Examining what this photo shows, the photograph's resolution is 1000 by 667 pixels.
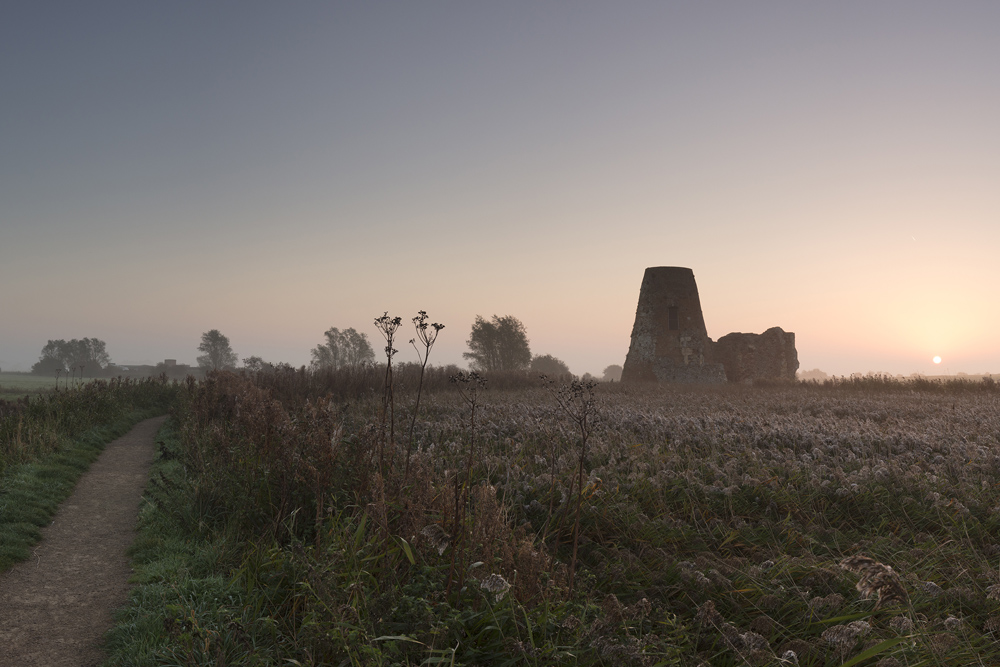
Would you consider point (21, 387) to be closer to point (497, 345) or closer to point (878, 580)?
point (497, 345)

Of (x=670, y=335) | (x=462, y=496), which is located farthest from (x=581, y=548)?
(x=670, y=335)

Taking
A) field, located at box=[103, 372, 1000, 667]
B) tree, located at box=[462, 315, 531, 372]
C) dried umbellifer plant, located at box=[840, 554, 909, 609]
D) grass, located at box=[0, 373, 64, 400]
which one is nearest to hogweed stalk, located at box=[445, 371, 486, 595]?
field, located at box=[103, 372, 1000, 667]

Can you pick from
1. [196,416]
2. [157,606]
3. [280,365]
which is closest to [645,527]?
[157,606]

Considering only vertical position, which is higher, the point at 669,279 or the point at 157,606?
the point at 669,279

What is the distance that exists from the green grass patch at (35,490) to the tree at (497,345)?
4070 cm

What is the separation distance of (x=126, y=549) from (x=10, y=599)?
1.07 meters

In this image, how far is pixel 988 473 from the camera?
6051 millimetres

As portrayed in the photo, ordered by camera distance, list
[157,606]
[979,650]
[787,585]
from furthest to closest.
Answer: [157,606], [787,585], [979,650]

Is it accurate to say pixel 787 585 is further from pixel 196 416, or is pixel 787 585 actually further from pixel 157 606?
pixel 196 416

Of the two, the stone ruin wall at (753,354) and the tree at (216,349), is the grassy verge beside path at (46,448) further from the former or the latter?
the tree at (216,349)

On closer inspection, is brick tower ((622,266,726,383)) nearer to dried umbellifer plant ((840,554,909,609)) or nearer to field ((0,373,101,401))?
field ((0,373,101,401))

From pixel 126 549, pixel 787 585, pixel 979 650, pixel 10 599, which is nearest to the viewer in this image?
pixel 979 650

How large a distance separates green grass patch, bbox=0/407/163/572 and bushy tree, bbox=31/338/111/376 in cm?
8211

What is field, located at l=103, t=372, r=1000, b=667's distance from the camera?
3.13m
